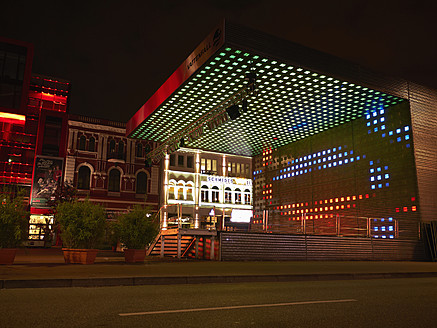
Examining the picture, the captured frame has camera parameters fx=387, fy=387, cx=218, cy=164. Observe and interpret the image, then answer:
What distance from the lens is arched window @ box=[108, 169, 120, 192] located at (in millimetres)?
42500

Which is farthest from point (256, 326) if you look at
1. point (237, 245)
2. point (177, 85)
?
point (177, 85)

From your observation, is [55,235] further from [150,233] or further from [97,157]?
[150,233]

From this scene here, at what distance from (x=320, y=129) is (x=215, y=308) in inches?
1008

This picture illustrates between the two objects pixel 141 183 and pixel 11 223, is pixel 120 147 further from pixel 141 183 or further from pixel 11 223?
pixel 11 223

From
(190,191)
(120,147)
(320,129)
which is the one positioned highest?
(120,147)

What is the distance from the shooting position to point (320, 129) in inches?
1171

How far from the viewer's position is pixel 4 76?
134 ft

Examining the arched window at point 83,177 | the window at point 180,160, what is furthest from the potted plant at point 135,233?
the window at point 180,160

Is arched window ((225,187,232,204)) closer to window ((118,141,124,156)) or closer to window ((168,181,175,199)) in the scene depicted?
window ((168,181,175,199))

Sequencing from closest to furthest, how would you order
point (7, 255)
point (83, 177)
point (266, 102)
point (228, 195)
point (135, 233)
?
point (7, 255) < point (135, 233) < point (266, 102) < point (83, 177) < point (228, 195)

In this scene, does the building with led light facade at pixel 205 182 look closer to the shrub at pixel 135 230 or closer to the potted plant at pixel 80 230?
the shrub at pixel 135 230

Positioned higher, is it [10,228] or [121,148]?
[121,148]

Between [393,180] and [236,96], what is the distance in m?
10.8

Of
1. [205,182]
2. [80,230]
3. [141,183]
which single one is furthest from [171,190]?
[80,230]
